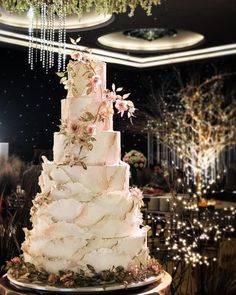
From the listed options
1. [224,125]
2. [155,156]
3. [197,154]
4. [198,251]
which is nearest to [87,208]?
[198,251]

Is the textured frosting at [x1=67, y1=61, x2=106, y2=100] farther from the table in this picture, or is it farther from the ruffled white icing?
the table

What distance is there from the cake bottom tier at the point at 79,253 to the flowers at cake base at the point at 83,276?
0.03 m

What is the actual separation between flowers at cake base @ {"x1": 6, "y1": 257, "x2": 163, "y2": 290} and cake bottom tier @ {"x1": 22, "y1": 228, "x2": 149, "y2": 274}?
3cm

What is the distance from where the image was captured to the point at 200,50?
30.7 feet

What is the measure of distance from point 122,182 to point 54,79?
4.56 meters

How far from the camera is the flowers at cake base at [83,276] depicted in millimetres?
2602

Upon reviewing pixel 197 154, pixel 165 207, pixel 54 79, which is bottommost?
pixel 165 207

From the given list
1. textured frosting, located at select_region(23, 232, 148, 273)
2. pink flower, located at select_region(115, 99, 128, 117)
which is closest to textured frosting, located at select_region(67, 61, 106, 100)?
pink flower, located at select_region(115, 99, 128, 117)

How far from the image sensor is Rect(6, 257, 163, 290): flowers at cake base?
260cm

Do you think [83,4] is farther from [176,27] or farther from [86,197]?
[176,27]

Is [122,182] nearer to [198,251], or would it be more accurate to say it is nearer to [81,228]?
[81,228]

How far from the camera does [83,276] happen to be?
2.64 m

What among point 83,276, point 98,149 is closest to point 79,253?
point 83,276

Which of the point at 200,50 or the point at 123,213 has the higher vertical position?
the point at 200,50
